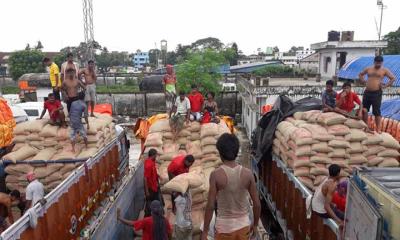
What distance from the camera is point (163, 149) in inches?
229

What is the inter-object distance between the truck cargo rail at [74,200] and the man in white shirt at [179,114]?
1.11m

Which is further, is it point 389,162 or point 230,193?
point 389,162

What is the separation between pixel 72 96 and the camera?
6.00m

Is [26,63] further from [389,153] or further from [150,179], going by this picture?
[389,153]

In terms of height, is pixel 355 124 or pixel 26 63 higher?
pixel 26 63

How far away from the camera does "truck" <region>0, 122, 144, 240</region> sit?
10.2 ft

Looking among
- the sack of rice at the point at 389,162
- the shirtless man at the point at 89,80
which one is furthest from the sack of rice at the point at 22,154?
the sack of rice at the point at 389,162

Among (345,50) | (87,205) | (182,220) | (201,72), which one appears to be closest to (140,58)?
(201,72)

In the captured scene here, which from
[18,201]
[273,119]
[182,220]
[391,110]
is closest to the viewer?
[182,220]

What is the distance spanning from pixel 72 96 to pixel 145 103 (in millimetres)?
11788

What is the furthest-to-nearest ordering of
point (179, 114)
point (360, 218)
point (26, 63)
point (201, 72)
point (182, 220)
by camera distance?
point (26, 63) < point (201, 72) < point (179, 114) < point (182, 220) < point (360, 218)

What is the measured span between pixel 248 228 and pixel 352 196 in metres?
0.82

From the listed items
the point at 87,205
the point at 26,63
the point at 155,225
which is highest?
the point at 26,63

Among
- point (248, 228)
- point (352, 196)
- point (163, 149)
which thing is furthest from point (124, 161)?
point (352, 196)
